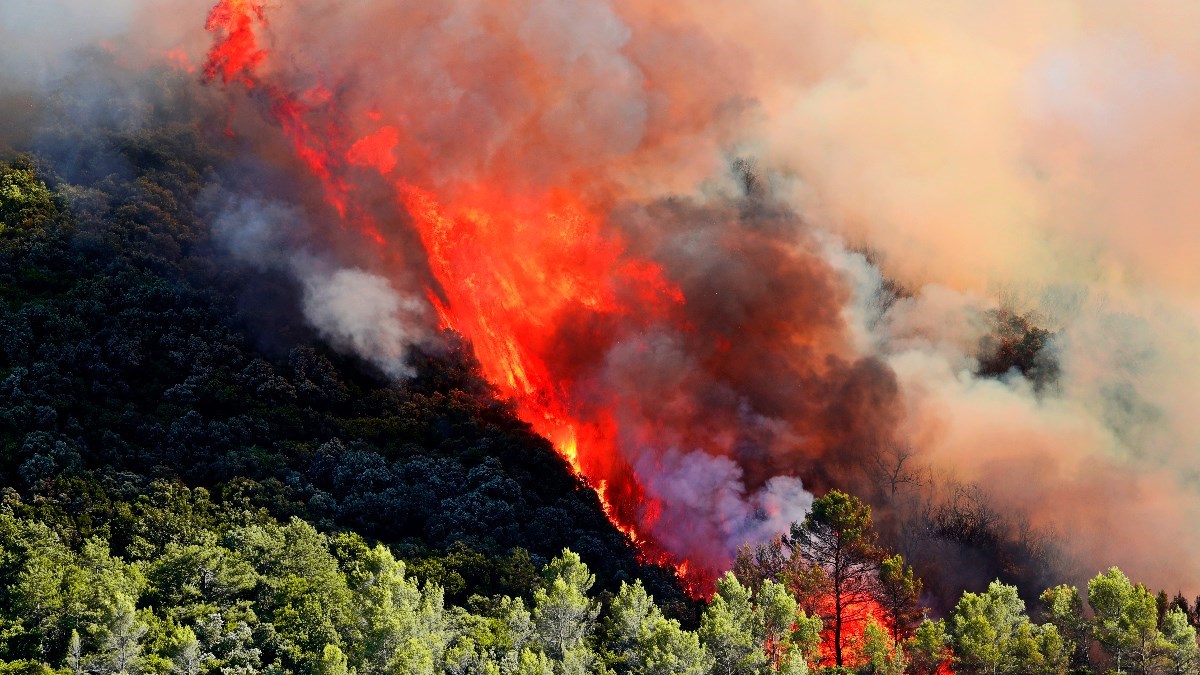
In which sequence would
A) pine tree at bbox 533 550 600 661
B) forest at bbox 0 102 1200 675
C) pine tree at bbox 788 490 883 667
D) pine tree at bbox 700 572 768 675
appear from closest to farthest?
pine tree at bbox 700 572 768 675
forest at bbox 0 102 1200 675
pine tree at bbox 533 550 600 661
pine tree at bbox 788 490 883 667

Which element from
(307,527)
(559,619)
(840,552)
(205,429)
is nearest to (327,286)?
(205,429)

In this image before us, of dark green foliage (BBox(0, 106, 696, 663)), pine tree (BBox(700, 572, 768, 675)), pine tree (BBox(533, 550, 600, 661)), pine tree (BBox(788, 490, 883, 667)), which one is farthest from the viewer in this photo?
dark green foliage (BBox(0, 106, 696, 663))

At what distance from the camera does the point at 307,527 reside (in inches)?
3374

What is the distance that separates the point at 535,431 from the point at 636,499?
12.1 m

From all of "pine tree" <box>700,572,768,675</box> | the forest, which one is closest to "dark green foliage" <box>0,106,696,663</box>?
the forest

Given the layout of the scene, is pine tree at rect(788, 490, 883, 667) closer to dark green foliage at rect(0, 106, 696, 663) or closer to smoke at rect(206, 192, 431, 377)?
dark green foliage at rect(0, 106, 696, 663)

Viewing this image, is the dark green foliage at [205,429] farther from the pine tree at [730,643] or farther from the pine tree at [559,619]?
the pine tree at [730,643]

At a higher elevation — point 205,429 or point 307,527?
point 205,429

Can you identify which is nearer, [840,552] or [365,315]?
[840,552]

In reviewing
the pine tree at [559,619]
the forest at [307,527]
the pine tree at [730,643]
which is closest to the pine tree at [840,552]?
the forest at [307,527]

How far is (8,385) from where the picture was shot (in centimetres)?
9700

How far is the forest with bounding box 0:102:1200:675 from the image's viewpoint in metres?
72.9

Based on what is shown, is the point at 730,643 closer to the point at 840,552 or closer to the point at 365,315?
the point at 840,552

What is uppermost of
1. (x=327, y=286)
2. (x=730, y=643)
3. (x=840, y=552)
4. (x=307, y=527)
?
(x=327, y=286)
